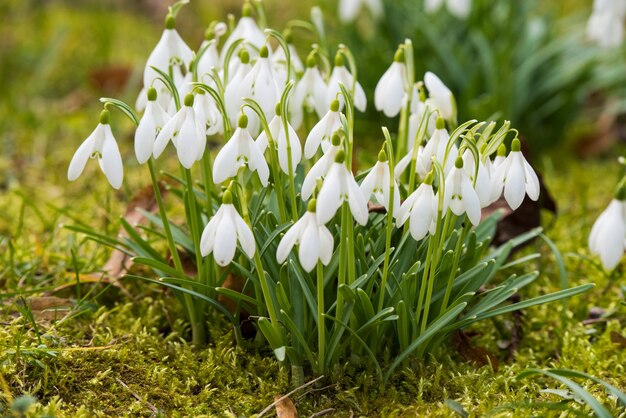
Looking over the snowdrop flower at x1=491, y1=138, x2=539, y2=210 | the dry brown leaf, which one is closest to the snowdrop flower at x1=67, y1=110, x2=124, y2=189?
the dry brown leaf

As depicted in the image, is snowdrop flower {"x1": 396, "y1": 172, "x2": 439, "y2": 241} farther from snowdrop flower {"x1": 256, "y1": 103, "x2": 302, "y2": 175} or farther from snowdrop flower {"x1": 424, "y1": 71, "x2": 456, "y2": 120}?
snowdrop flower {"x1": 424, "y1": 71, "x2": 456, "y2": 120}

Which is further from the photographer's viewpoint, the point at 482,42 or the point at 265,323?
the point at 482,42

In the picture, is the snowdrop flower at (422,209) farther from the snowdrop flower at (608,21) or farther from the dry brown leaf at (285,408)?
the snowdrop flower at (608,21)

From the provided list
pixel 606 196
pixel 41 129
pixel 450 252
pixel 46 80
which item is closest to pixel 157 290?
pixel 450 252

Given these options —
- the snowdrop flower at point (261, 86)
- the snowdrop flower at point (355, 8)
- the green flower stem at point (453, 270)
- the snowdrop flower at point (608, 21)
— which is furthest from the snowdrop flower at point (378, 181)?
the snowdrop flower at point (355, 8)

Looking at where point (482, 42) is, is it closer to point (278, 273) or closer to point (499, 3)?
point (499, 3)

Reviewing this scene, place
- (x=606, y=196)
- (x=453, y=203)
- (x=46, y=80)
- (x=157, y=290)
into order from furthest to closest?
(x=46, y=80) → (x=606, y=196) → (x=157, y=290) → (x=453, y=203)
